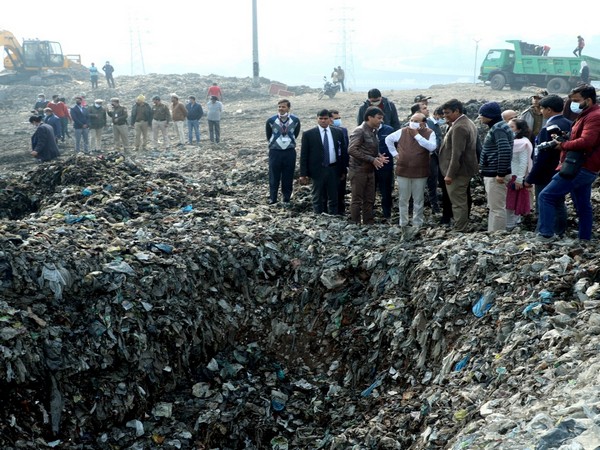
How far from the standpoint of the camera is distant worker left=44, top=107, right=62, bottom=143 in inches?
659

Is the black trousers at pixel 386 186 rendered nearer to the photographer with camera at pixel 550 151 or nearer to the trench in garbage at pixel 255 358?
the photographer with camera at pixel 550 151

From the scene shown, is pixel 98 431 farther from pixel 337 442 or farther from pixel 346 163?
pixel 346 163

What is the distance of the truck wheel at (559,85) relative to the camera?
2791cm

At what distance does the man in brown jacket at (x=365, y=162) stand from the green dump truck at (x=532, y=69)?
23113 mm

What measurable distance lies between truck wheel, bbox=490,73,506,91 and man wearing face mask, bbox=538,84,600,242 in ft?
83.0

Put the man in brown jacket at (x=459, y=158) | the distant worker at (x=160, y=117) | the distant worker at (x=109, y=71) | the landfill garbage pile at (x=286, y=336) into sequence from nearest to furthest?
1. the landfill garbage pile at (x=286, y=336)
2. the man in brown jacket at (x=459, y=158)
3. the distant worker at (x=160, y=117)
4. the distant worker at (x=109, y=71)

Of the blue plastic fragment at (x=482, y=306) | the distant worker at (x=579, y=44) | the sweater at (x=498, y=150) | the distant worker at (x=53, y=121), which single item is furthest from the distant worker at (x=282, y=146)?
the distant worker at (x=579, y=44)

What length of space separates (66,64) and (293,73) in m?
152

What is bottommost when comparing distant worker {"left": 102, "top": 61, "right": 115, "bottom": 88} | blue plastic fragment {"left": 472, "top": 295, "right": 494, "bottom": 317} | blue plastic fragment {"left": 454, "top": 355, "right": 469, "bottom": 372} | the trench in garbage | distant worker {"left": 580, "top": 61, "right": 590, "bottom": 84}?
the trench in garbage

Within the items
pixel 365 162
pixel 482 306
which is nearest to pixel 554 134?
pixel 482 306

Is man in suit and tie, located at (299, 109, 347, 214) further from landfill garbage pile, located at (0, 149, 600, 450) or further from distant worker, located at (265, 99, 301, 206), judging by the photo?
landfill garbage pile, located at (0, 149, 600, 450)

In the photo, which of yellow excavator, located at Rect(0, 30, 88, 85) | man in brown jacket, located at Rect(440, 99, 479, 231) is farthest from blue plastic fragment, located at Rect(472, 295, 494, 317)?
yellow excavator, located at Rect(0, 30, 88, 85)

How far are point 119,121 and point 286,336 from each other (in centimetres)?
1247

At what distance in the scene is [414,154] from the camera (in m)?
7.93
